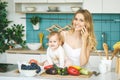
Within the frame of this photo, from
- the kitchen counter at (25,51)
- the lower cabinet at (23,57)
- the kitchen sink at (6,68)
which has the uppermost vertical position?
the kitchen sink at (6,68)

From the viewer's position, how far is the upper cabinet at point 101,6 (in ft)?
14.0

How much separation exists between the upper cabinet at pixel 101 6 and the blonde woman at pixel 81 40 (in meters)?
1.34

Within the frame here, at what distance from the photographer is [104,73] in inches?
96.7

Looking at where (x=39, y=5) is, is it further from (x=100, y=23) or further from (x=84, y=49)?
(x=84, y=49)

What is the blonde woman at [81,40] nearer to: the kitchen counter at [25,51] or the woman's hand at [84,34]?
the woman's hand at [84,34]

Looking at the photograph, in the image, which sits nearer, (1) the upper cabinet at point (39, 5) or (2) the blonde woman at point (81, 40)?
(2) the blonde woman at point (81, 40)

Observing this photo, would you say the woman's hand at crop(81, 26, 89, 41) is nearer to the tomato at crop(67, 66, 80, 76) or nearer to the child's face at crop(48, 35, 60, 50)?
the child's face at crop(48, 35, 60, 50)

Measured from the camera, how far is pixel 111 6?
4.28 m

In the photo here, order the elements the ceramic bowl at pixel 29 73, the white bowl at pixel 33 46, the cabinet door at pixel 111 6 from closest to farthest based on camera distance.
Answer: the ceramic bowl at pixel 29 73, the cabinet door at pixel 111 6, the white bowl at pixel 33 46

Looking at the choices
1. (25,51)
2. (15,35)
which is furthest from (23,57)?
(15,35)

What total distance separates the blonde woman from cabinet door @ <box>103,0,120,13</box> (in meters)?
1.39

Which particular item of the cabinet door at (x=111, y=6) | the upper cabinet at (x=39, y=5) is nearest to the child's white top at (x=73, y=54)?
the cabinet door at (x=111, y=6)

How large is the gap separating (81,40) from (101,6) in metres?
1.42

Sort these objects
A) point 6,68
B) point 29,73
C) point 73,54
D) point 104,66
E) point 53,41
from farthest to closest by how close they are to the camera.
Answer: point 73,54 < point 53,41 < point 6,68 < point 104,66 < point 29,73
